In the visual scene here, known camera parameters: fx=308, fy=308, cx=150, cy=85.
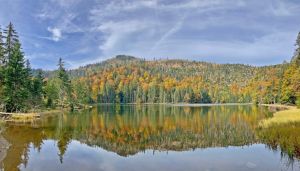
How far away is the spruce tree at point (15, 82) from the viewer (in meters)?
56.5

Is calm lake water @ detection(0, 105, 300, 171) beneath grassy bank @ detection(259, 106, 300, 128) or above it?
beneath

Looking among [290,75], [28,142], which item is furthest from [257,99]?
[28,142]

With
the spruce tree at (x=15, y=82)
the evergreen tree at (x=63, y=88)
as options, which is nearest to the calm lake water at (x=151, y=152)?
the spruce tree at (x=15, y=82)

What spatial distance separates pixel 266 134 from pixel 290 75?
6164cm

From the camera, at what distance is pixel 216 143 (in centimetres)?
3088

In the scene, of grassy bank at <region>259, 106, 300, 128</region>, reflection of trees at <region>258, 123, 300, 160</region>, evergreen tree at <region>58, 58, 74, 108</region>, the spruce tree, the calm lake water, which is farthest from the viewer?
evergreen tree at <region>58, 58, 74, 108</region>

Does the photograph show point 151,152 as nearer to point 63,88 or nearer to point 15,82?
point 15,82

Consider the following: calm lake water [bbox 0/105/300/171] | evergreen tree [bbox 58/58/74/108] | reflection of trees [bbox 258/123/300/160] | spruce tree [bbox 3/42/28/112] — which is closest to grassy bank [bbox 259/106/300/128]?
reflection of trees [bbox 258/123/300/160]

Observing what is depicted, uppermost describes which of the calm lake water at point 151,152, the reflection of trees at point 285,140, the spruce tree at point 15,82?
the spruce tree at point 15,82

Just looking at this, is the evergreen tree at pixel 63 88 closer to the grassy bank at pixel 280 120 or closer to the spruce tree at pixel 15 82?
the spruce tree at pixel 15 82

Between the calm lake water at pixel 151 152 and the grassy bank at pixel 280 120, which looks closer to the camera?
the calm lake water at pixel 151 152

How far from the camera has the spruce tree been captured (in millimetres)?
56469

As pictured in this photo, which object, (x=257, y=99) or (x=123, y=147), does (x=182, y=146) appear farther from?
(x=257, y=99)

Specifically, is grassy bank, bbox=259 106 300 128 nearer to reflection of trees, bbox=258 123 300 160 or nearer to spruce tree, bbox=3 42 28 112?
reflection of trees, bbox=258 123 300 160
